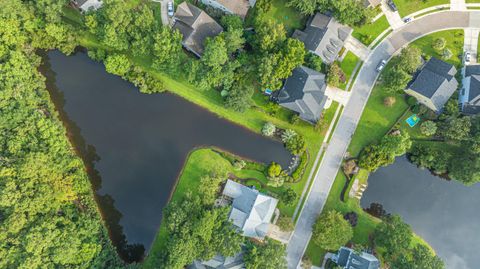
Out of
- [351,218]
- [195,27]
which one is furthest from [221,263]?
[195,27]

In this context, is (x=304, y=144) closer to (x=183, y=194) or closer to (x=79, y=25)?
(x=183, y=194)

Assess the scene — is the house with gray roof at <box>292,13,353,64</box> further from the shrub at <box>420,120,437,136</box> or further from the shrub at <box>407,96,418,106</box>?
the shrub at <box>420,120,437,136</box>

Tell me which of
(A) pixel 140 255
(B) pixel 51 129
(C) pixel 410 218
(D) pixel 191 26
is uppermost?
(D) pixel 191 26

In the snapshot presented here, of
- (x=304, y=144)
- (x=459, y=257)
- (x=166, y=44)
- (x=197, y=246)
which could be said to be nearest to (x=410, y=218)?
(x=459, y=257)

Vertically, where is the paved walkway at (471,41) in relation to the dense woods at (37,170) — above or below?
above

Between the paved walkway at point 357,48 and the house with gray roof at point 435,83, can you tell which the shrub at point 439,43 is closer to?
the house with gray roof at point 435,83

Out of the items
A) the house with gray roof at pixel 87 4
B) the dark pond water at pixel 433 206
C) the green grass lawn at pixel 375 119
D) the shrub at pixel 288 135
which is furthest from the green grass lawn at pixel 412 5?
the house with gray roof at pixel 87 4

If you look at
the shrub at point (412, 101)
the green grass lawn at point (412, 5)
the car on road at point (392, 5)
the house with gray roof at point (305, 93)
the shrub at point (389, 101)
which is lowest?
the house with gray roof at point (305, 93)

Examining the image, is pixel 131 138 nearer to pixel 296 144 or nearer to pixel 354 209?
pixel 296 144
